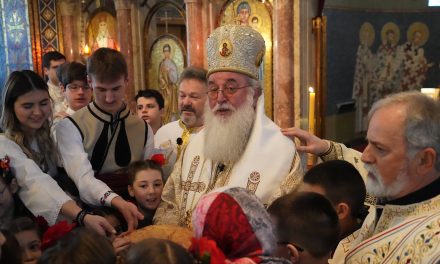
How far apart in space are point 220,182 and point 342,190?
70 centimetres

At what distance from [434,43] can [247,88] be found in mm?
9009

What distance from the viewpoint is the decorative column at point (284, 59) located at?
21.6 feet

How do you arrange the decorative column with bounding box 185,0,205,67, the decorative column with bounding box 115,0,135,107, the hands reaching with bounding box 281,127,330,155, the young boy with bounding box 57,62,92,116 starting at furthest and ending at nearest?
the decorative column with bounding box 115,0,135,107 < the decorative column with bounding box 185,0,205,67 < the young boy with bounding box 57,62,92,116 < the hands reaching with bounding box 281,127,330,155

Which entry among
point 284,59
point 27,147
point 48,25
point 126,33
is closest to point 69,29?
point 48,25

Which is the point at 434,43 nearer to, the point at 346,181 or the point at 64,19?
the point at 64,19

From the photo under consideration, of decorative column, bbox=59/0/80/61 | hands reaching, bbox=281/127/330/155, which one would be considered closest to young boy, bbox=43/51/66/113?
hands reaching, bbox=281/127/330/155

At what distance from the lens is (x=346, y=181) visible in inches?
82.7

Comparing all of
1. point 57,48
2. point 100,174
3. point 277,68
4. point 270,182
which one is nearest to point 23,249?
point 100,174

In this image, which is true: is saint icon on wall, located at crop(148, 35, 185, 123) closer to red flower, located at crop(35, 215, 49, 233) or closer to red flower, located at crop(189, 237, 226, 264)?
red flower, located at crop(35, 215, 49, 233)

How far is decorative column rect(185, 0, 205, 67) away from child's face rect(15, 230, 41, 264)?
19.6 ft

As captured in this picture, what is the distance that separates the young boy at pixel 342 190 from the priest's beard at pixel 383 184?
0.61 ft

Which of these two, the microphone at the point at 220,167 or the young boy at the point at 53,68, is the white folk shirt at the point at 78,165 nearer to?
the microphone at the point at 220,167

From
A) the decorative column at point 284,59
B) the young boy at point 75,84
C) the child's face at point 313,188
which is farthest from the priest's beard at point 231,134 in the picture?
the decorative column at point 284,59

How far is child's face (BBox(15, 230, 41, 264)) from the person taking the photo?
1.94m
